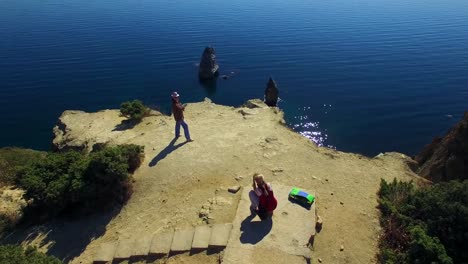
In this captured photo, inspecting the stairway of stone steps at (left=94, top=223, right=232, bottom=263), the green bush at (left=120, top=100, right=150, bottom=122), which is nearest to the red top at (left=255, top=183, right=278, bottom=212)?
the stairway of stone steps at (left=94, top=223, right=232, bottom=263)

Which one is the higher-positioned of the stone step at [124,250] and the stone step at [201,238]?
the stone step at [201,238]

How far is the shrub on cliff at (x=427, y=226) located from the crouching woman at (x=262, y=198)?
4.62 metres

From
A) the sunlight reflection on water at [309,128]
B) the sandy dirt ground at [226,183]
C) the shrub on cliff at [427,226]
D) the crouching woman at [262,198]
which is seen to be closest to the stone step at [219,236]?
the sandy dirt ground at [226,183]

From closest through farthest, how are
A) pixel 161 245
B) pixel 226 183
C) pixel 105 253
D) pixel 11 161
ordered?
pixel 161 245 < pixel 105 253 < pixel 226 183 < pixel 11 161

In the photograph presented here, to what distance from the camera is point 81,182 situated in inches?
690

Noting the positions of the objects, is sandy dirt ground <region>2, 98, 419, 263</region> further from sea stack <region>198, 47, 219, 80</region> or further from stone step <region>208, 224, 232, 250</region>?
sea stack <region>198, 47, 219, 80</region>

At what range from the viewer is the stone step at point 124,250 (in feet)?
48.0

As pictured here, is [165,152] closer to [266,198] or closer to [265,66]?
[266,198]

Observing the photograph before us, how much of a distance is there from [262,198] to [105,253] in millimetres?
7059

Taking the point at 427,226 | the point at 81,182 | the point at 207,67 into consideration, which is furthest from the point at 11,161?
the point at 207,67

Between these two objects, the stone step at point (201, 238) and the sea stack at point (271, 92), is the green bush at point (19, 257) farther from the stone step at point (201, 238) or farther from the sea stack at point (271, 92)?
the sea stack at point (271, 92)

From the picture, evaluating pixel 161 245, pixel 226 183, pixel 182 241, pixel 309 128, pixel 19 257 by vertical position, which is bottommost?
pixel 309 128

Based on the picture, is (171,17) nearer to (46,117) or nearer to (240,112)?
(46,117)

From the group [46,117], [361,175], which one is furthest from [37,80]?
[361,175]
